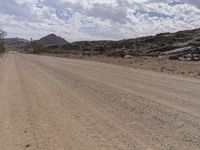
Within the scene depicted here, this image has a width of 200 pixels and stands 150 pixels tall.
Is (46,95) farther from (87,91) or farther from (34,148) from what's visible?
(34,148)

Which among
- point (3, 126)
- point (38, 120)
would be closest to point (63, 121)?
point (38, 120)

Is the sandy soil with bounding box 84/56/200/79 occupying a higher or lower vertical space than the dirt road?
lower

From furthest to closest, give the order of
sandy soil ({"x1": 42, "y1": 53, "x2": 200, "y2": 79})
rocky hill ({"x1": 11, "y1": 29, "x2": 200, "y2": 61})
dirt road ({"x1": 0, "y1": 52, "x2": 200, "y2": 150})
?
rocky hill ({"x1": 11, "y1": 29, "x2": 200, "y2": 61})
sandy soil ({"x1": 42, "y1": 53, "x2": 200, "y2": 79})
dirt road ({"x1": 0, "y1": 52, "x2": 200, "y2": 150})

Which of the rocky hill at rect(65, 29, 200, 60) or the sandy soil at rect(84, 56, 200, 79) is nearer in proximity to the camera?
the sandy soil at rect(84, 56, 200, 79)

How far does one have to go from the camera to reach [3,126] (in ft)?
30.3

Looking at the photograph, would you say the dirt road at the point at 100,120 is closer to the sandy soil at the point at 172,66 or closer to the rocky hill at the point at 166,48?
the sandy soil at the point at 172,66

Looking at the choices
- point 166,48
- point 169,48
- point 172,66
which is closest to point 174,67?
point 172,66

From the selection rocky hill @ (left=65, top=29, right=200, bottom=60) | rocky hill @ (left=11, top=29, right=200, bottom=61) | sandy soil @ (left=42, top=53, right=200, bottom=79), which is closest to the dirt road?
sandy soil @ (left=42, top=53, right=200, bottom=79)

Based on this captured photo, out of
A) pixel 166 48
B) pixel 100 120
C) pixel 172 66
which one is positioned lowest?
pixel 172 66

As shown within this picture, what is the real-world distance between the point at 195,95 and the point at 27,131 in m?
7.87

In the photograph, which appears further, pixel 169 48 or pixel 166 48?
pixel 166 48

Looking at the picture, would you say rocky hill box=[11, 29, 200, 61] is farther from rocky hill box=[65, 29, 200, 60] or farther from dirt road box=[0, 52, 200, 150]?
dirt road box=[0, 52, 200, 150]

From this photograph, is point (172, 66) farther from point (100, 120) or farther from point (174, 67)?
point (100, 120)

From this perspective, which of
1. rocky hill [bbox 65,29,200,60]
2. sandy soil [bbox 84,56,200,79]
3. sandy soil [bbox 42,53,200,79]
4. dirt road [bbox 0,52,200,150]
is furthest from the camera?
rocky hill [bbox 65,29,200,60]
